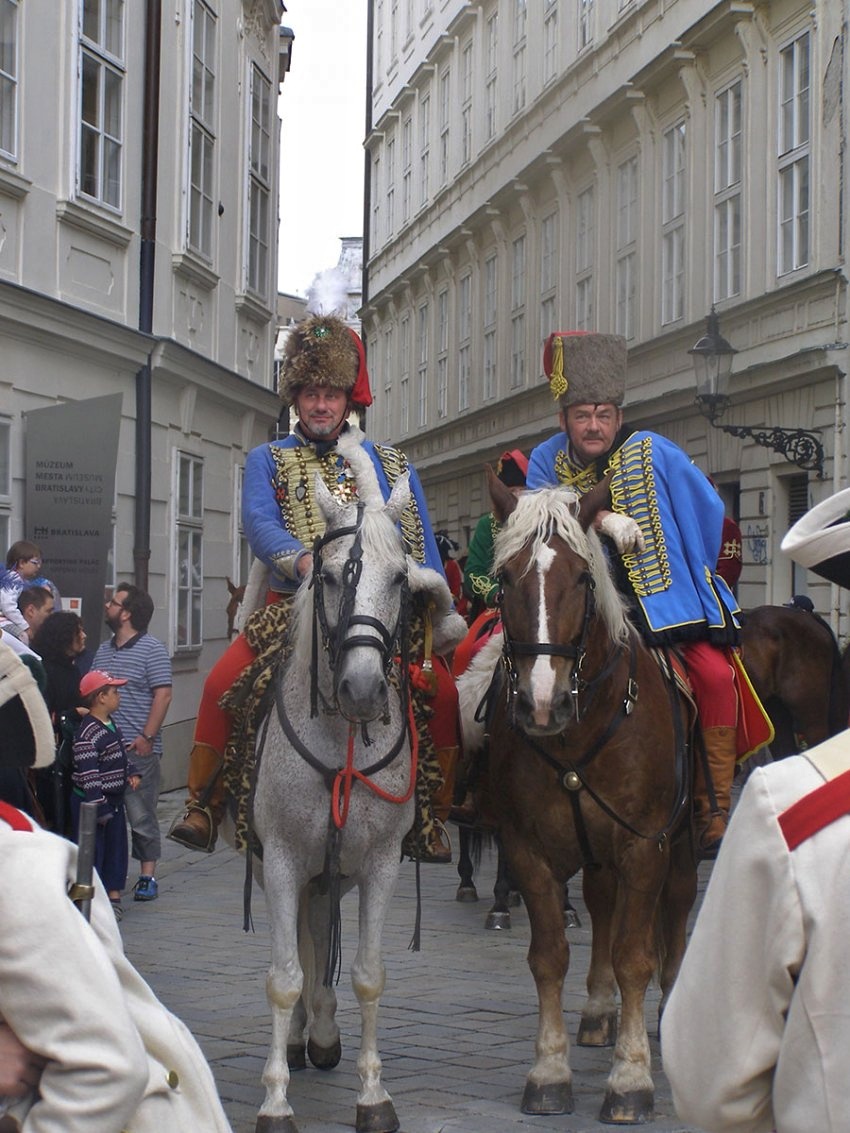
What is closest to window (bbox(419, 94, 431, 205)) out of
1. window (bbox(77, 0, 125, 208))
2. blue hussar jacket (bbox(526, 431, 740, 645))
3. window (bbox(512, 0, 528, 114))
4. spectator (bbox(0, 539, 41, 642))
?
window (bbox(512, 0, 528, 114))

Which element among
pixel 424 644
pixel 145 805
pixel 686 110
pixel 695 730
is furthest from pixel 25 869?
pixel 686 110

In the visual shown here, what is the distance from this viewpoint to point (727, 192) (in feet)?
71.5

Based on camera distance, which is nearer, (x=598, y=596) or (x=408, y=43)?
(x=598, y=596)

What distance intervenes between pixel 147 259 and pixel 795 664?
762cm

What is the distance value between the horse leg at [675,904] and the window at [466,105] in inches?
1224

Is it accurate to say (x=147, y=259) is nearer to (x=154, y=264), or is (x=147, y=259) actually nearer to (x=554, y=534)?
(x=154, y=264)

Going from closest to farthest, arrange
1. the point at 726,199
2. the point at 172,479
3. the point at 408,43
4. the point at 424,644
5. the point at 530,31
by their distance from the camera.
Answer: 1. the point at 424,644
2. the point at 172,479
3. the point at 726,199
4. the point at 530,31
5. the point at 408,43

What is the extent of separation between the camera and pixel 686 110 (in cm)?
2334

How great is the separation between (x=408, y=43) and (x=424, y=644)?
3932cm

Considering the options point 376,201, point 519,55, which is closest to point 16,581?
point 519,55

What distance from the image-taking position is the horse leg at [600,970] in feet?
21.2

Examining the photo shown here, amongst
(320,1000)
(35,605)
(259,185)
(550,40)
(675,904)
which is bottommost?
(320,1000)

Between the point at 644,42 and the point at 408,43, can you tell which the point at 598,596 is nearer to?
the point at 644,42

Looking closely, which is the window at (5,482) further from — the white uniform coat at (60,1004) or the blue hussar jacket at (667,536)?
the white uniform coat at (60,1004)
